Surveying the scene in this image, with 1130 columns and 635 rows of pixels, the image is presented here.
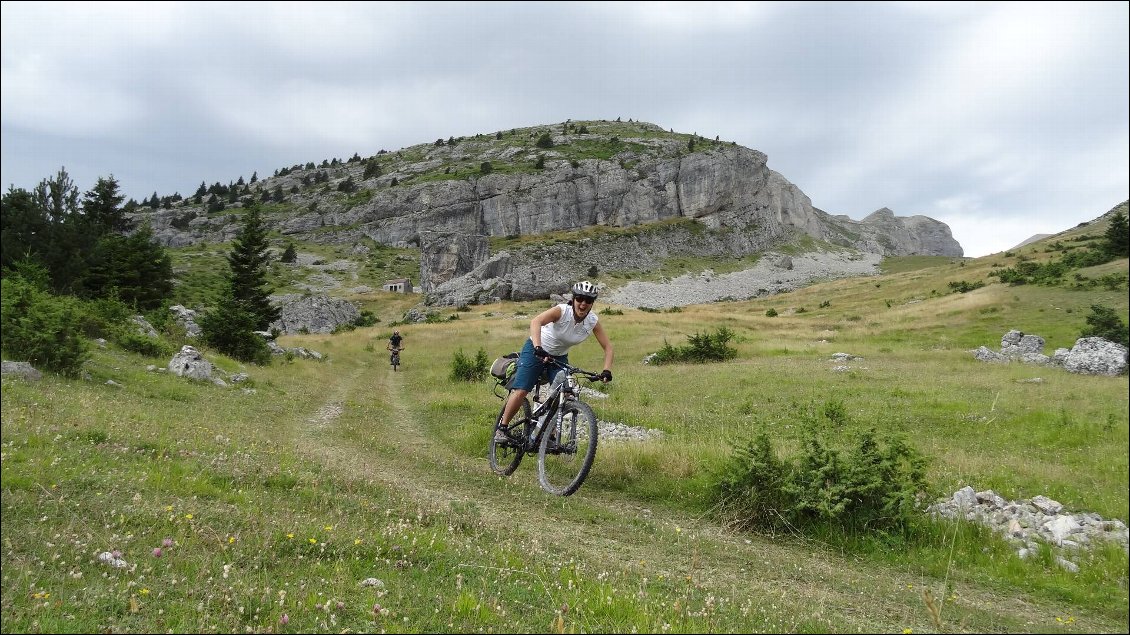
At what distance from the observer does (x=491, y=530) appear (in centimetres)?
720

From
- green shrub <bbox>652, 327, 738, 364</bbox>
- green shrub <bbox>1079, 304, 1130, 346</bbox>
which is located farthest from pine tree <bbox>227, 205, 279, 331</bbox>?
green shrub <bbox>1079, 304, 1130, 346</bbox>

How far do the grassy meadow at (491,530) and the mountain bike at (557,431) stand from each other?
0.44 metres

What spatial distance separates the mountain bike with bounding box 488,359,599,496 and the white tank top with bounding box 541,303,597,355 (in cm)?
32

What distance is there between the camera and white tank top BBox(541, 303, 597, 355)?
30.0 feet

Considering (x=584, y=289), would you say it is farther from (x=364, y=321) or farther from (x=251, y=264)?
(x=364, y=321)

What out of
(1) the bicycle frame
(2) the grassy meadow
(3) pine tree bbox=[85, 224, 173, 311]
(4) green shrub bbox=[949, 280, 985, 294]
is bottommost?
(2) the grassy meadow

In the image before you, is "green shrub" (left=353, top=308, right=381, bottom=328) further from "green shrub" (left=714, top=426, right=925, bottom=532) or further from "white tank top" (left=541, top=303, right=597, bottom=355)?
"green shrub" (left=714, top=426, right=925, bottom=532)

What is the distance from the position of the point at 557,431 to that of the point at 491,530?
2.69 meters

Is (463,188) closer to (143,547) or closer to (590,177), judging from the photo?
(590,177)

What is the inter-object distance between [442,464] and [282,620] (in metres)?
7.55

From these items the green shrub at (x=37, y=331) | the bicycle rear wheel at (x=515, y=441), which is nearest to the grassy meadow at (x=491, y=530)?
the bicycle rear wheel at (x=515, y=441)

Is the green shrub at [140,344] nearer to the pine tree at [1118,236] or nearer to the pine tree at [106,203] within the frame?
the pine tree at [1118,236]

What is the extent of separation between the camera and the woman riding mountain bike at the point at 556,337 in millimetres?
8927

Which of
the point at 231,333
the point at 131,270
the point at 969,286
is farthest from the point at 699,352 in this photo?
the point at 131,270
